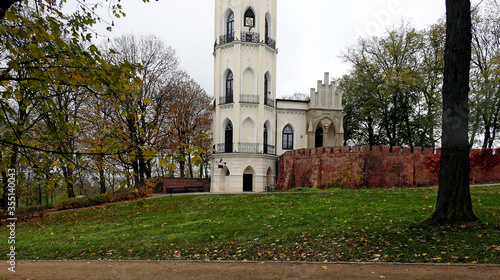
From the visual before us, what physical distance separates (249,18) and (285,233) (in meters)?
24.9

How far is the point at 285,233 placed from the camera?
1030 cm

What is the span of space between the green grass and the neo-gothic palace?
514 inches

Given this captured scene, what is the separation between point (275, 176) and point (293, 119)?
546cm

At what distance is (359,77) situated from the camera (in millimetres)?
34844

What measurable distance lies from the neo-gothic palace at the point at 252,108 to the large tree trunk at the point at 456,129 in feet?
69.2

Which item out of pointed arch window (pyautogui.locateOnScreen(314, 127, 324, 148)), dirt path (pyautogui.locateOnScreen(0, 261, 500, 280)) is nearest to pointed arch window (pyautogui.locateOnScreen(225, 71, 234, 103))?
pointed arch window (pyautogui.locateOnScreen(314, 127, 324, 148))

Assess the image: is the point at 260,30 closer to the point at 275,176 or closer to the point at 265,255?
the point at 275,176

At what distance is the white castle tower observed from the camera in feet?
100

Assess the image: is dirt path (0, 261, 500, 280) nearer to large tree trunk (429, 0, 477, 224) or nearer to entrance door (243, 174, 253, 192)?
large tree trunk (429, 0, 477, 224)

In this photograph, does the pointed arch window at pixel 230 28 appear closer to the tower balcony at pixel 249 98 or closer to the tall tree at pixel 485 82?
the tower balcony at pixel 249 98

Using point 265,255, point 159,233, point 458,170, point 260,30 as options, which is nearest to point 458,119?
point 458,170

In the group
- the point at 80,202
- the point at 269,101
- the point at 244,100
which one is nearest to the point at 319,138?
the point at 269,101

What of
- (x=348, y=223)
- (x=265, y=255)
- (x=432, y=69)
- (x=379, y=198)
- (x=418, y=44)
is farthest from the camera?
(x=418, y=44)

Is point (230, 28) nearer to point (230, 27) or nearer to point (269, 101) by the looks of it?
point (230, 27)
